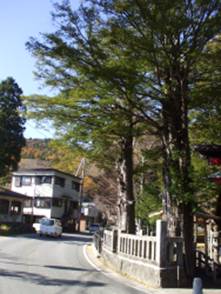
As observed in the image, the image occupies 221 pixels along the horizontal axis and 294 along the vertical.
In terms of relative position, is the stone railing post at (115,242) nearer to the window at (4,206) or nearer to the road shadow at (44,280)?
the road shadow at (44,280)

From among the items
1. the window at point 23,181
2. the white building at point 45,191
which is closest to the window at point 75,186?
the white building at point 45,191

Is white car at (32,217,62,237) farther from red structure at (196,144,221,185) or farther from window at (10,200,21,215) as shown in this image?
red structure at (196,144,221,185)

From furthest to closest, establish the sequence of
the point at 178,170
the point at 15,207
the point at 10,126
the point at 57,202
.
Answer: the point at 57,202 < the point at 15,207 < the point at 10,126 < the point at 178,170

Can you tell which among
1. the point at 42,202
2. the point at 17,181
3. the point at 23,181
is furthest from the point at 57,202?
the point at 17,181

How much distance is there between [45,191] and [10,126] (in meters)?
19.6

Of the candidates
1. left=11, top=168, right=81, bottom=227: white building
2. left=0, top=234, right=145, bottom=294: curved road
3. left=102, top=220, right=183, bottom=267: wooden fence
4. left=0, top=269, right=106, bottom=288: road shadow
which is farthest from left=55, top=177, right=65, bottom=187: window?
left=0, top=269, right=106, bottom=288: road shadow

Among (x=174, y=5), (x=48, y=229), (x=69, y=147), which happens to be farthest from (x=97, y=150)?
(x=48, y=229)

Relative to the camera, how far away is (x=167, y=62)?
15.8 metres

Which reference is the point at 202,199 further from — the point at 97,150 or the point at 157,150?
the point at 97,150

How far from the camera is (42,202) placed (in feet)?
211

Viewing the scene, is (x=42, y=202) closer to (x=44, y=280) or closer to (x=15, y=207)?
(x=15, y=207)

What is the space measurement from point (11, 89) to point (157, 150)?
101 feet

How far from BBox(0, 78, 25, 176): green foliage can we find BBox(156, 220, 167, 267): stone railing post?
108 ft

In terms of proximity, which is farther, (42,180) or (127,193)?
(42,180)
